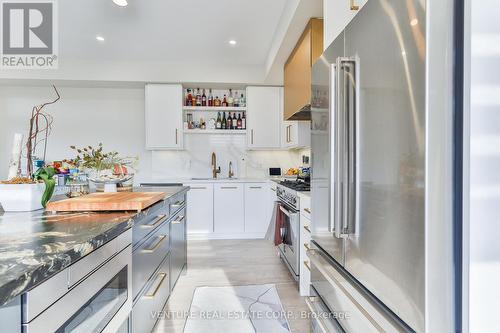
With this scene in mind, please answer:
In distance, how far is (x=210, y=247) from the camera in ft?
11.9

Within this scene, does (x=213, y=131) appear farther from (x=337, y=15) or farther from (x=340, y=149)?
(x=340, y=149)

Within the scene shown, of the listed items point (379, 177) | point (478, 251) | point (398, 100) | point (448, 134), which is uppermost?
point (398, 100)

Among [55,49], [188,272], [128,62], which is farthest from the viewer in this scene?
[128,62]

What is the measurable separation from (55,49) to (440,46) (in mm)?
4394

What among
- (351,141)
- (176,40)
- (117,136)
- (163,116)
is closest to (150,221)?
(351,141)

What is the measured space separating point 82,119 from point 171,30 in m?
2.41

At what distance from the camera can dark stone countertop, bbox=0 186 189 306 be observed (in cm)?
60

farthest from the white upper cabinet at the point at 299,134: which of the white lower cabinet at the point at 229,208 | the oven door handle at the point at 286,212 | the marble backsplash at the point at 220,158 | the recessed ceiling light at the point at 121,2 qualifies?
the recessed ceiling light at the point at 121,2

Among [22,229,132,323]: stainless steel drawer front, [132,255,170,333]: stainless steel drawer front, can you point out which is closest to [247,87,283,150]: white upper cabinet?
[132,255,170,333]: stainless steel drawer front

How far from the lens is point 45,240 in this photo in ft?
2.77

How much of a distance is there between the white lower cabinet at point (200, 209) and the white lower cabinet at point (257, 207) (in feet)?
1.76

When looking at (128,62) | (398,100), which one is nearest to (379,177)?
(398,100)

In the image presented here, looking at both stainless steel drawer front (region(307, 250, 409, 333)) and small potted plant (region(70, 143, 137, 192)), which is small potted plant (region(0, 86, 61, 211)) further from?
stainless steel drawer front (region(307, 250, 409, 333))

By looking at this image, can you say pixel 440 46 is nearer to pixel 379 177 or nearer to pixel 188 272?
pixel 379 177
